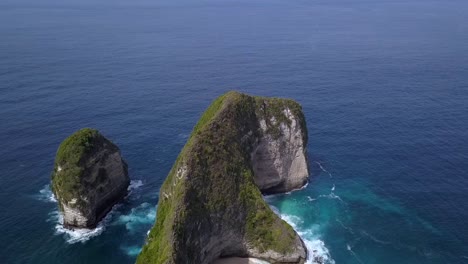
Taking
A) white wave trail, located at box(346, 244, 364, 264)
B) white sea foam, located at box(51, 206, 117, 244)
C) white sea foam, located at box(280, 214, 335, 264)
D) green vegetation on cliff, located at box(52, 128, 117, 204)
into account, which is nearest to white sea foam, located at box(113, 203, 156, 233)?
white sea foam, located at box(51, 206, 117, 244)

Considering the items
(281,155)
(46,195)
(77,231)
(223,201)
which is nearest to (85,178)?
(77,231)

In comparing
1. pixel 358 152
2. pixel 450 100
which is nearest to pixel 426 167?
pixel 358 152

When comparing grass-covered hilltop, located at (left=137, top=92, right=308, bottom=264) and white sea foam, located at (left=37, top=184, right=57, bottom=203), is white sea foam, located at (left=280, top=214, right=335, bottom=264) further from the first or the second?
white sea foam, located at (left=37, top=184, right=57, bottom=203)

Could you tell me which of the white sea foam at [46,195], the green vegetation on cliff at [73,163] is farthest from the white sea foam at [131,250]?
the white sea foam at [46,195]

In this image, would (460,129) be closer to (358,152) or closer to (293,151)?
(358,152)

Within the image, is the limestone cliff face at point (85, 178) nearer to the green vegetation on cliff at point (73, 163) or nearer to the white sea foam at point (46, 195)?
the green vegetation on cliff at point (73, 163)

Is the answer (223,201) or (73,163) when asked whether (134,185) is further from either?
(223,201)
